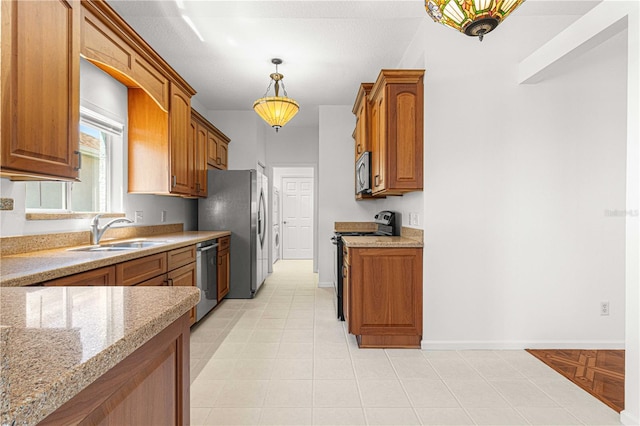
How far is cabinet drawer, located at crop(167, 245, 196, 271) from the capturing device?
9.35 ft

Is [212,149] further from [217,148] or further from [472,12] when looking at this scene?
[472,12]

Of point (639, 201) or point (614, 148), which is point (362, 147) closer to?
point (614, 148)

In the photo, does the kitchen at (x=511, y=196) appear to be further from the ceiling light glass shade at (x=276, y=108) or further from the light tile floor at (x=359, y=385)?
the ceiling light glass shade at (x=276, y=108)

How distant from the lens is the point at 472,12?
1.59m

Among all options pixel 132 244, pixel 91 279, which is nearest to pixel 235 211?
pixel 132 244

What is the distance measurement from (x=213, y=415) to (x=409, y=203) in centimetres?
239

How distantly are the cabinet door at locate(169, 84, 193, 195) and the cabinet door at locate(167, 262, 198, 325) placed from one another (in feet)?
2.64

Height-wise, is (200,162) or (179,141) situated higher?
(179,141)

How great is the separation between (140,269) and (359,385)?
1635 millimetres

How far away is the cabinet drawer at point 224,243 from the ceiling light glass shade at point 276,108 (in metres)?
1.54

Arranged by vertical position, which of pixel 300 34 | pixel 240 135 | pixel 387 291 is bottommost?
pixel 387 291

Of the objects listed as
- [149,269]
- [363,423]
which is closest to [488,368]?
[363,423]

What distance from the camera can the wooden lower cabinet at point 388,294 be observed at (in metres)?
2.89

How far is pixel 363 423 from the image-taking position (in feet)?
6.14
